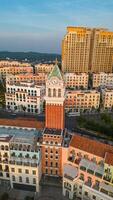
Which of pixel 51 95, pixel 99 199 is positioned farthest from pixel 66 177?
pixel 51 95

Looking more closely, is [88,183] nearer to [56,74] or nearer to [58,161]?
[58,161]

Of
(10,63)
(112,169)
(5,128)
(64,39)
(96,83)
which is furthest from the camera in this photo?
(10,63)

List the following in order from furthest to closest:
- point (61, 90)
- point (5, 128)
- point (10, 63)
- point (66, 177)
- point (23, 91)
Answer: point (10, 63) < point (23, 91) < point (5, 128) < point (61, 90) < point (66, 177)

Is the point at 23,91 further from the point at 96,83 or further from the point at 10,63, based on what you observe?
the point at 10,63

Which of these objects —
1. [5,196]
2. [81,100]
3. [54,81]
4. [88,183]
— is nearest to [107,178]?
[88,183]

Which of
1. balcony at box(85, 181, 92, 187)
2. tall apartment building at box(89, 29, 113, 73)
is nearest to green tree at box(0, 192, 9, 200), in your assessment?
balcony at box(85, 181, 92, 187)
